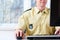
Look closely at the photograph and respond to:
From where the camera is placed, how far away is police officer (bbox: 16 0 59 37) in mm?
1613

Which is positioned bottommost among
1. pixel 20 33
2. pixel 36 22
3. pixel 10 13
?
pixel 20 33

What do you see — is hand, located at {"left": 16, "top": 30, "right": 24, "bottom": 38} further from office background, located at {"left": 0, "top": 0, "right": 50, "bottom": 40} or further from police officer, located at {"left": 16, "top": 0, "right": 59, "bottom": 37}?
office background, located at {"left": 0, "top": 0, "right": 50, "bottom": 40}

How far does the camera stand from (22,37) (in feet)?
5.09

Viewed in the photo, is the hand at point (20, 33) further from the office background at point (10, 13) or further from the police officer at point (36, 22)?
the office background at point (10, 13)

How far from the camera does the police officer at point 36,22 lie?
5.29 feet

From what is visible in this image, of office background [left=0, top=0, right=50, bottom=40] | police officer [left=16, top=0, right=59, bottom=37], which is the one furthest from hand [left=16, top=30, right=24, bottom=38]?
office background [left=0, top=0, right=50, bottom=40]

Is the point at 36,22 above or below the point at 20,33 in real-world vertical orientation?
above

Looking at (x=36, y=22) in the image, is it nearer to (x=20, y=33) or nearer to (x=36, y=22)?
(x=36, y=22)

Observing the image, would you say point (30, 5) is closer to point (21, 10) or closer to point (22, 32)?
point (21, 10)

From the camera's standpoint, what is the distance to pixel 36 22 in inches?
65.1

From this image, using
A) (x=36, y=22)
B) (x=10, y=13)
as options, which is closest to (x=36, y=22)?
(x=36, y=22)

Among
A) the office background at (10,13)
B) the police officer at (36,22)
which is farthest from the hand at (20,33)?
the office background at (10,13)

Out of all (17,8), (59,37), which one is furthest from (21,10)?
(59,37)

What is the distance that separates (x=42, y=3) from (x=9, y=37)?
0.53 metres
